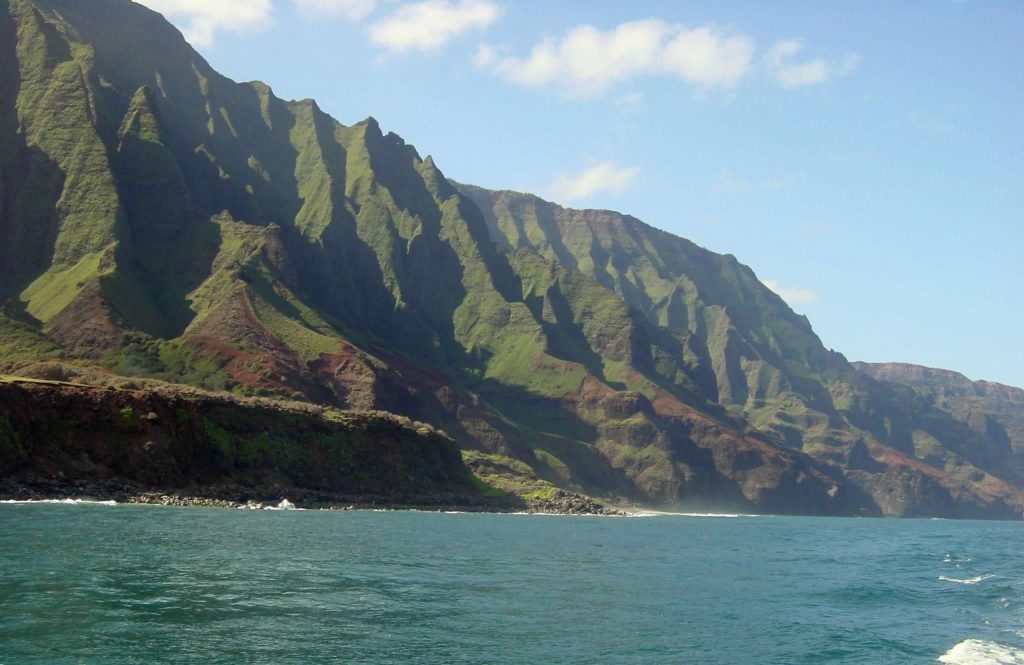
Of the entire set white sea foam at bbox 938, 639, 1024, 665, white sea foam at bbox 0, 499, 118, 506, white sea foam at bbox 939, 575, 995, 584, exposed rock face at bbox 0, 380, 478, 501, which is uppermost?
exposed rock face at bbox 0, 380, 478, 501

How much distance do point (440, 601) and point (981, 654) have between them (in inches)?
1297

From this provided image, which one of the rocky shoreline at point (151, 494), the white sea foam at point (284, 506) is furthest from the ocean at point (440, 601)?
the white sea foam at point (284, 506)

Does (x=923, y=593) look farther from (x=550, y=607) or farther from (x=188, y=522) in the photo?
(x=188, y=522)

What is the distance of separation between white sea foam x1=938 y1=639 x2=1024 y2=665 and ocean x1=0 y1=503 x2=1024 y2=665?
0.18 metres

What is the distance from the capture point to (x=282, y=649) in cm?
5184

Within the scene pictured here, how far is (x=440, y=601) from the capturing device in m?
71.0

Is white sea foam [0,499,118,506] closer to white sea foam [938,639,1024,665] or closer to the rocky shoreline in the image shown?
the rocky shoreline

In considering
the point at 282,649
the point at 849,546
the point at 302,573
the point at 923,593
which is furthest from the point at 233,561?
the point at 849,546

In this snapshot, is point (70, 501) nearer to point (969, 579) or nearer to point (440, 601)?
point (440, 601)

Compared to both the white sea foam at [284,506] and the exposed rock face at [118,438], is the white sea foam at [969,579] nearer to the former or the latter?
the white sea foam at [284,506]

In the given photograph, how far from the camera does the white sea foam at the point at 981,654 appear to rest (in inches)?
2347

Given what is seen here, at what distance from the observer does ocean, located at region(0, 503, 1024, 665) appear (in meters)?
53.4

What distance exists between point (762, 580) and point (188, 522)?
63991 mm

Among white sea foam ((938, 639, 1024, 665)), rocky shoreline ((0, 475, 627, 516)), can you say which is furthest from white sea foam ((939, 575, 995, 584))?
rocky shoreline ((0, 475, 627, 516))
